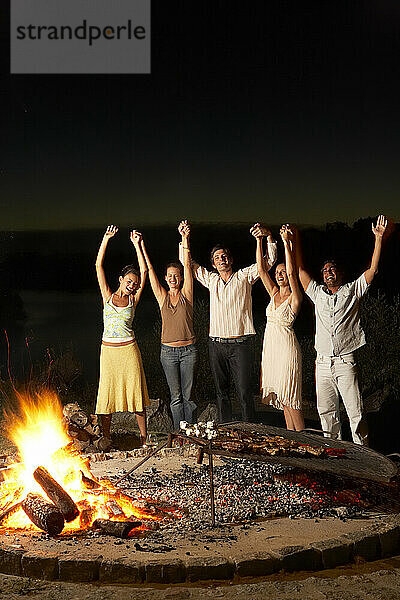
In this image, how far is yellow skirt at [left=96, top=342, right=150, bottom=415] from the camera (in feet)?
28.7

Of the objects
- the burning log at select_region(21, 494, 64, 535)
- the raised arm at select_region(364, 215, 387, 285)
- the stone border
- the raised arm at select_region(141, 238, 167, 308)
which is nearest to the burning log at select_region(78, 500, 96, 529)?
the burning log at select_region(21, 494, 64, 535)

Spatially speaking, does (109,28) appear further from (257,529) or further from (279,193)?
(257,529)

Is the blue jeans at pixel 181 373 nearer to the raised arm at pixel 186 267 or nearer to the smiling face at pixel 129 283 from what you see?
the raised arm at pixel 186 267

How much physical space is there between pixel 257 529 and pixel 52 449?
2.13 m

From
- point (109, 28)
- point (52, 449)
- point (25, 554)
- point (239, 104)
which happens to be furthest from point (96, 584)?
point (239, 104)

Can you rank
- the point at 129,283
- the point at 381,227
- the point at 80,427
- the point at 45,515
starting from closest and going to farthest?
1. the point at 45,515
2. the point at 381,227
3. the point at 129,283
4. the point at 80,427

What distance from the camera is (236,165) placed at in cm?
1356

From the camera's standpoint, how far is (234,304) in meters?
8.73

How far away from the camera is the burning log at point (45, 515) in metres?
6.05

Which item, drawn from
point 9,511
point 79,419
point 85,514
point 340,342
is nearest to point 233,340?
point 340,342

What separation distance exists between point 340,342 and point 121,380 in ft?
7.58

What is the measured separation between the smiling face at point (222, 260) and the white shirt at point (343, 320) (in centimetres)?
112

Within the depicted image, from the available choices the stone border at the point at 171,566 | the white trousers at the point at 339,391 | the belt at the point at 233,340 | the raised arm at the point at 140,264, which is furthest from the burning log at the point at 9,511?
the white trousers at the point at 339,391

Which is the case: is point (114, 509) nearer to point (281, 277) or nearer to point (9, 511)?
point (9, 511)
